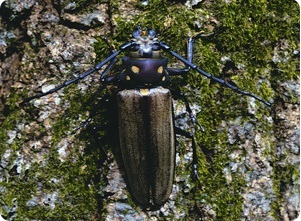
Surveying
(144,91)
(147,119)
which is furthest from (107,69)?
(147,119)

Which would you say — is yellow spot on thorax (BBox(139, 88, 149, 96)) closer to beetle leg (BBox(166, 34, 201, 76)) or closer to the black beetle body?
the black beetle body

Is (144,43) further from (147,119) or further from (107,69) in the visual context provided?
(147,119)

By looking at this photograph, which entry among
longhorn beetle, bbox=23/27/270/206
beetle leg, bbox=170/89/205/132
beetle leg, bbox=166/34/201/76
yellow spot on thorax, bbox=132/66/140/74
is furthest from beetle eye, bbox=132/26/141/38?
beetle leg, bbox=170/89/205/132

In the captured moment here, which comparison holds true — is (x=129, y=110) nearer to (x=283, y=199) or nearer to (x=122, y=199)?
(x=122, y=199)

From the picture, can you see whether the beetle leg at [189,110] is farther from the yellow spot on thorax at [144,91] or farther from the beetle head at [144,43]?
the beetle head at [144,43]

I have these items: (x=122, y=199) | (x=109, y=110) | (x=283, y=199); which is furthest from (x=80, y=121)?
(x=283, y=199)

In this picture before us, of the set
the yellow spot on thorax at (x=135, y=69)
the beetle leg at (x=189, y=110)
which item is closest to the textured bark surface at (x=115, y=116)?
the beetle leg at (x=189, y=110)
